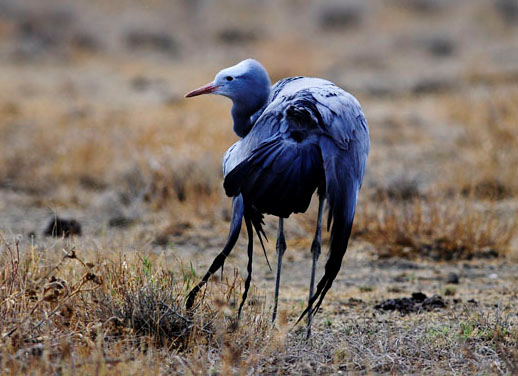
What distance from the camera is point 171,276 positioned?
420 centimetres

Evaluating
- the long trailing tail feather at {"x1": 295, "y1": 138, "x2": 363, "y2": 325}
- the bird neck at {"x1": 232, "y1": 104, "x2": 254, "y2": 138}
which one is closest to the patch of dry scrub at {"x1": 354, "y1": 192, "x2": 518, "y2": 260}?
the bird neck at {"x1": 232, "y1": 104, "x2": 254, "y2": 138}

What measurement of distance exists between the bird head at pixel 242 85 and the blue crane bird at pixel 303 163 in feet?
0.67

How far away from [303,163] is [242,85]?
31.6 inches

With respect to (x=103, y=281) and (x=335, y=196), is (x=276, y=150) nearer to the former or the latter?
(x=335, y=196)

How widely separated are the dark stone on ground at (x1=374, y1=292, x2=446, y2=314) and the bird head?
1.65 m

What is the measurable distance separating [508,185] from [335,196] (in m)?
4.91

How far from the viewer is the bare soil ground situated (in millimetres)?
3855

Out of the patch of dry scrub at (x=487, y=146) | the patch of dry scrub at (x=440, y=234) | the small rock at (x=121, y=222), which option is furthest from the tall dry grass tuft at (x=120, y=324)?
the patch of dry scrub at (x=487, y=146)

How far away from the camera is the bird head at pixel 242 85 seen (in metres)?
4.41

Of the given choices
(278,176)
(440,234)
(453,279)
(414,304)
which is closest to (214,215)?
(440,234)

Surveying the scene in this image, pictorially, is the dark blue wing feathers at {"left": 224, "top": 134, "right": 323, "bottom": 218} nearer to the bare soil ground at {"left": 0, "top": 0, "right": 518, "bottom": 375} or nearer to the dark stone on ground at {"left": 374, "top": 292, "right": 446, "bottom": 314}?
the bare soil ground at {"left": 0, "top": 0, "right": 518, "bottom": 375}

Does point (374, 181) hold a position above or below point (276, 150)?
below

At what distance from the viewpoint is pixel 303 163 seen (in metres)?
3.86

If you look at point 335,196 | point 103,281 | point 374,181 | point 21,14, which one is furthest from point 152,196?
point 21,14
